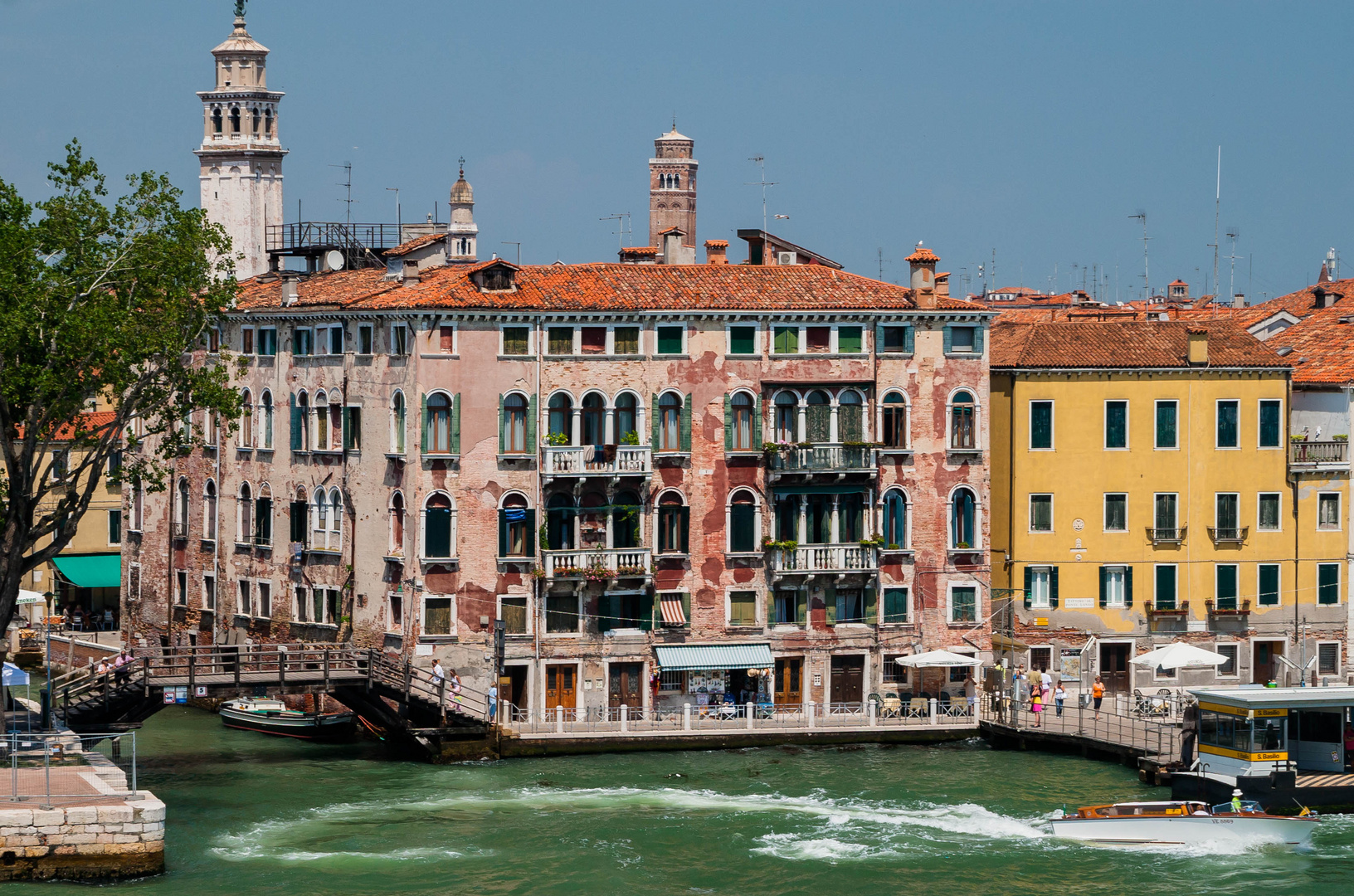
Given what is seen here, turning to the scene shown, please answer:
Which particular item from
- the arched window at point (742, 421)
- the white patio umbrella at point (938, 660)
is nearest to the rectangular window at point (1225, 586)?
the white patio umbrella at point (938, 660)

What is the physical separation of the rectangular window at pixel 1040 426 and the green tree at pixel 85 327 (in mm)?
21567

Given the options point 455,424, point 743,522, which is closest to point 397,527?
point 455,424

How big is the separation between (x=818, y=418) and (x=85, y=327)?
1929 cm

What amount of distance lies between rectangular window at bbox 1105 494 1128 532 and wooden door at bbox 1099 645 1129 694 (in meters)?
3.20

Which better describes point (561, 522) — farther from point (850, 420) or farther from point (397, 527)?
point (850, 420)

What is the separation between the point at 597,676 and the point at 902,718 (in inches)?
299

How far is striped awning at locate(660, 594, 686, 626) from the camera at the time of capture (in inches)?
2244

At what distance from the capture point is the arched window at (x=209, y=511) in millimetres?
64875

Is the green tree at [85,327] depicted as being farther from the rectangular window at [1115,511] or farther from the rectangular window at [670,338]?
the rectangular window at [1115,511]

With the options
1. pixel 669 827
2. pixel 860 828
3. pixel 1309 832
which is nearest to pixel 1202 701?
pixel 1309 832

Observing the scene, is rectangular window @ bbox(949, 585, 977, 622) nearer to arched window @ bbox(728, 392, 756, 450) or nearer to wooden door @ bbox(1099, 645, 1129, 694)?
wooden door @ bbox(1099, 645, 1129, 694)

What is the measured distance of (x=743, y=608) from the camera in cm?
5775

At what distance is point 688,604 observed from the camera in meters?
57.2

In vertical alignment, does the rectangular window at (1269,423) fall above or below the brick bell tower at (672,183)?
below
